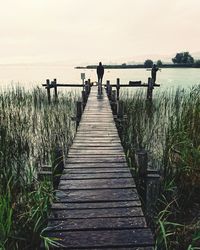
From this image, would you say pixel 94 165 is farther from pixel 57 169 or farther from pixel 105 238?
pixel 105 238

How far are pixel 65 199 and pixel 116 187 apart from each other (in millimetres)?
737

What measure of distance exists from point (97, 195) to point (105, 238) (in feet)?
2.83

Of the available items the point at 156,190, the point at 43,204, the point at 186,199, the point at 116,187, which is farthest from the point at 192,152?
the point at 43,204

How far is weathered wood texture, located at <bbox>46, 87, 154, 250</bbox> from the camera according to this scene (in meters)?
2.67

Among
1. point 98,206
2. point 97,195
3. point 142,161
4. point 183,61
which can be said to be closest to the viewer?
point 98,206

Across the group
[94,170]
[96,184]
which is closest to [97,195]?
[96,184]

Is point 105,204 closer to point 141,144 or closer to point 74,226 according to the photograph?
point 74,226

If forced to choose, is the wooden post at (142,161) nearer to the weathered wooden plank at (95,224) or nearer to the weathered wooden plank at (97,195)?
the weathered wooden plank at (97,195)

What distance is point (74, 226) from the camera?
9.40 ft

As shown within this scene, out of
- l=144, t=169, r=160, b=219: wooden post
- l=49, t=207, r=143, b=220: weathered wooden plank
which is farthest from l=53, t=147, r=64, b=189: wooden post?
l=144, t=169, r=160, b=219: wooden post

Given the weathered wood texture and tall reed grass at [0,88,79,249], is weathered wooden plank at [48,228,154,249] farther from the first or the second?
tall reed grass at [0,88,79,249]

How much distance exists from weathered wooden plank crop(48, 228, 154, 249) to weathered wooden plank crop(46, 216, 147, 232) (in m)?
0.06

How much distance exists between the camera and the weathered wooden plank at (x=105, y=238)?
260cm

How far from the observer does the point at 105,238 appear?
268 cm
